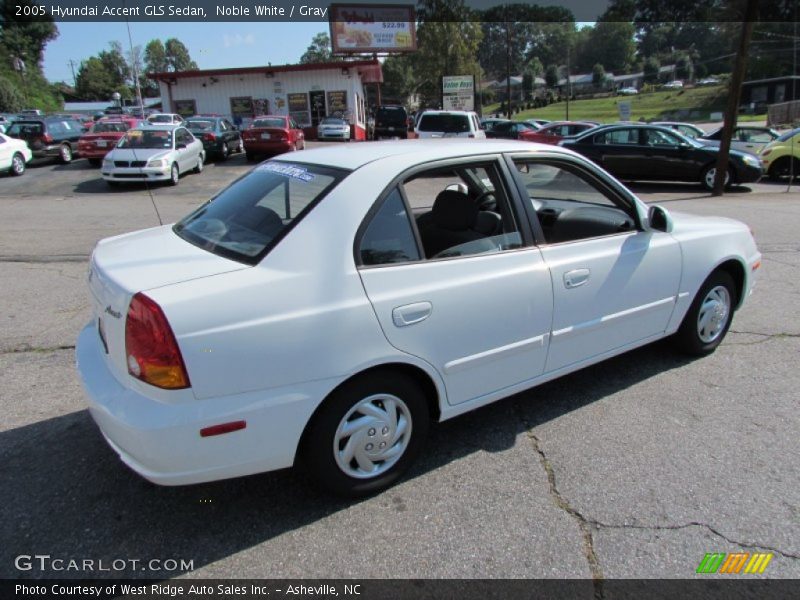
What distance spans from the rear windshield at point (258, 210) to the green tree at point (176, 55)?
149 m

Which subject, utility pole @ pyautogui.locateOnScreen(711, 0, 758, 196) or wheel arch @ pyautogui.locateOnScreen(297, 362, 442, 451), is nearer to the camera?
wheel arch @ pyautogui.locateOnScreen(297, 362, 442, 451)

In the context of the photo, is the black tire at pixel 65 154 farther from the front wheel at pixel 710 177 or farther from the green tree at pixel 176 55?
the green tree at pixel 176 55

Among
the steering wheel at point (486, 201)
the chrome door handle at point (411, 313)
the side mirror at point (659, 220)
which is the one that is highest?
the steering wheel at point (486, 201)

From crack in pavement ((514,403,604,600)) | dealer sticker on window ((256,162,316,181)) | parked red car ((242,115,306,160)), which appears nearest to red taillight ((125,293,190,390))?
dealer sticker on window ((256,162,316,181))

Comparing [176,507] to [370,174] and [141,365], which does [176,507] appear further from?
[370,174]

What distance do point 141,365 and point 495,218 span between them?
6.72ft

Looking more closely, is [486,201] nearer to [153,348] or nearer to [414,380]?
[414,380]

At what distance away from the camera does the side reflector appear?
2234mm

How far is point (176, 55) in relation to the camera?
13525 cm

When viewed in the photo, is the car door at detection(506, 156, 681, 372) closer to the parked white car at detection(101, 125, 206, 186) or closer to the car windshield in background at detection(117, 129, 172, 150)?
the parked white car at detection(101, 125, 206, 186)

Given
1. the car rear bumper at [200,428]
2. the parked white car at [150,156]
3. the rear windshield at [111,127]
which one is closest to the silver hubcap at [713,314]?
the car rear bumper at [200,428]

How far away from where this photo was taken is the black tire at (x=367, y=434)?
251 cm

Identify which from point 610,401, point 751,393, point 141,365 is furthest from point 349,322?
point 751,393

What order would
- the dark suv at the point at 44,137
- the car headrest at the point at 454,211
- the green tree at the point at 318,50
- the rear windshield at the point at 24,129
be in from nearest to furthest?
the car headrest at the point at 454,211 → the dark suv at the point at 44,137 → the rear windshield at the point at 24,129 → the green tree at the point at 318,50
